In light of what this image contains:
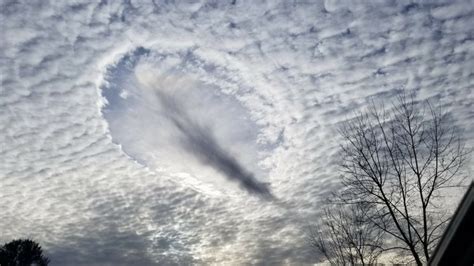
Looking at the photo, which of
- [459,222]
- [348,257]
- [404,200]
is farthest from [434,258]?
[348,257]

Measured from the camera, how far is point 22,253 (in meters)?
56.6

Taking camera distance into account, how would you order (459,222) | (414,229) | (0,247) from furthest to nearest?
(0,247) → (414,229) → (459,222)

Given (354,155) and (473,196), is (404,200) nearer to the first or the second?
(354,155)

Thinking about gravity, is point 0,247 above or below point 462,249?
above

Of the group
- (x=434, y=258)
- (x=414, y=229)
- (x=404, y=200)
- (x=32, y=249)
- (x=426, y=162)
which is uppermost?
(x=32, y=249)

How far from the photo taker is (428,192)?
1393 centimetres

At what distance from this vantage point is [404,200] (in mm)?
14117

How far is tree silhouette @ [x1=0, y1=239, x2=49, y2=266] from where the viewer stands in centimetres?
5522

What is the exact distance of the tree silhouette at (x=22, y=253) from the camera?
181ft

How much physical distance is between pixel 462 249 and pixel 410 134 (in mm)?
11334

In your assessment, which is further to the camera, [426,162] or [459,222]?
[426,162]

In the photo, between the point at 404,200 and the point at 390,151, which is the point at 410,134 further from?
the point at 404,200

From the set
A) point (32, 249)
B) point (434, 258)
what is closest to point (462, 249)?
point (434, 258)

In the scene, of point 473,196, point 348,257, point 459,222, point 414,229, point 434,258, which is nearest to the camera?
point 473,196
